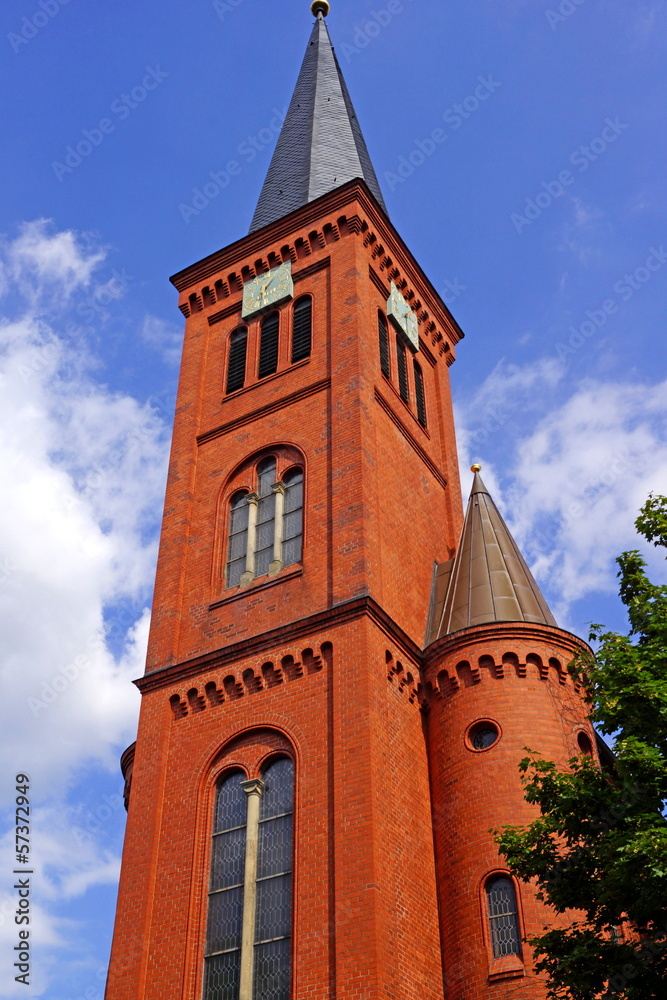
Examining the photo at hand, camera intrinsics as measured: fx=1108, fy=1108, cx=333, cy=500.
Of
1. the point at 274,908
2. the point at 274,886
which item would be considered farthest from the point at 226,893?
the point at 274,908

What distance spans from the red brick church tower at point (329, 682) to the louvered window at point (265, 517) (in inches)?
2.6

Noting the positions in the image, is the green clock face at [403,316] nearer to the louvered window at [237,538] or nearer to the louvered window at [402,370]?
the louvered window at [402,370]

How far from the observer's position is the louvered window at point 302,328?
86.8ft

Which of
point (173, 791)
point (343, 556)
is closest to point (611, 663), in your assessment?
point (343, 556)

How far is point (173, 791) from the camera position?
66.8ft

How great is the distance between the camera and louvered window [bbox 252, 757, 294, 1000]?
17.3m

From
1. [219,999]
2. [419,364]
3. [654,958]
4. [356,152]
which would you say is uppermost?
[356,152]

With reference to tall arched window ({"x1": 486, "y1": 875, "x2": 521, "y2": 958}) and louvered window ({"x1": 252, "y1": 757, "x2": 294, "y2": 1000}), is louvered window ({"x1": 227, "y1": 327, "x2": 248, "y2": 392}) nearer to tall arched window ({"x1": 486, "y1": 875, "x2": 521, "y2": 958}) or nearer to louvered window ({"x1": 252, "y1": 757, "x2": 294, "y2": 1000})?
louvered window ({"x1": 252, "y1": 757, "x2": 294, "y2": 1000})

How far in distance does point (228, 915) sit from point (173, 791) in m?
2.74

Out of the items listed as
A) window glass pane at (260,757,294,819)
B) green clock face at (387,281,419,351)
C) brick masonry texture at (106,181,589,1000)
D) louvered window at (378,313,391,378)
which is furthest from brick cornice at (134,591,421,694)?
green clock face at (387,281,419,351)

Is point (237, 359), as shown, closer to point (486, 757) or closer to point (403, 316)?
point (403, 316)

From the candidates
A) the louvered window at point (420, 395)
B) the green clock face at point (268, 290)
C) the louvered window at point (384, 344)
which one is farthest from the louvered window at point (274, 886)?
the green clock face at point (268, 290)

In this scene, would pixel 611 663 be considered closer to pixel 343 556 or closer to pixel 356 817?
pixel 356 817

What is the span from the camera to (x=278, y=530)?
916 inches
